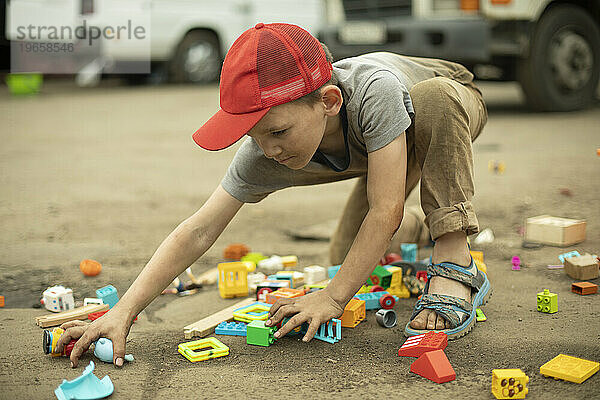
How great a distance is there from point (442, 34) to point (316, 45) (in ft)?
15.5

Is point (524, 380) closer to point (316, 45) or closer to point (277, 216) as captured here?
point (316, 45)

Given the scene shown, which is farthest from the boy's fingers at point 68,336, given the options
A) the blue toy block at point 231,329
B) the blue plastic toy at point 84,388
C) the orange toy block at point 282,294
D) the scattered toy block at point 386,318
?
the scattered toy block at point 386,318

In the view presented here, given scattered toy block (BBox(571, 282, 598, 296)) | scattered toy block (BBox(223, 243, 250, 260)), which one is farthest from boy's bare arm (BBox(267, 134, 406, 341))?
scattered toy block (BBox(223, 243, 250, 260))

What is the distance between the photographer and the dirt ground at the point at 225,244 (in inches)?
77.0

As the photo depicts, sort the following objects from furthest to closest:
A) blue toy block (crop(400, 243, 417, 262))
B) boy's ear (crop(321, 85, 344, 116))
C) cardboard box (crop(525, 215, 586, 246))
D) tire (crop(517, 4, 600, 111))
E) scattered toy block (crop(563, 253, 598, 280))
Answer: tire (crop(517, 4, 600, 111))
cardboard box (crop(525, 215, 586, 246))
blue toy block (crop(400, 243, 417, 262))
scattered toy block (crop(563, 253, 598, 280))
boy's ear (crop(321, 85, 344, 116))

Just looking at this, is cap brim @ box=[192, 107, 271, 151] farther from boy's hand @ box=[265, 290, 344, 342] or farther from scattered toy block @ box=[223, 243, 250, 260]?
scattered toy block @ box=[223, 243, 250, 260]

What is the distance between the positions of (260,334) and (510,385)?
2.56 feet

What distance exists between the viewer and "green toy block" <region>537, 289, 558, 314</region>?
2373mm

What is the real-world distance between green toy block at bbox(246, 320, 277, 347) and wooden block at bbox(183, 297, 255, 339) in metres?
0.17

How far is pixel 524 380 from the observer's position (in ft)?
5.81

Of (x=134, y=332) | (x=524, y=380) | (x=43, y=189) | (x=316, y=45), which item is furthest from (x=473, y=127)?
(x=43, y=189)

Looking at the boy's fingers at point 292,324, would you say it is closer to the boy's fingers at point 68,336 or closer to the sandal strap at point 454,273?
the sandal strap at point 454,273

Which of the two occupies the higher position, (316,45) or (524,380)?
(316,45)

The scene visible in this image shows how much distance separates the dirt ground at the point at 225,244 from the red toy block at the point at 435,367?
1.2 inches
